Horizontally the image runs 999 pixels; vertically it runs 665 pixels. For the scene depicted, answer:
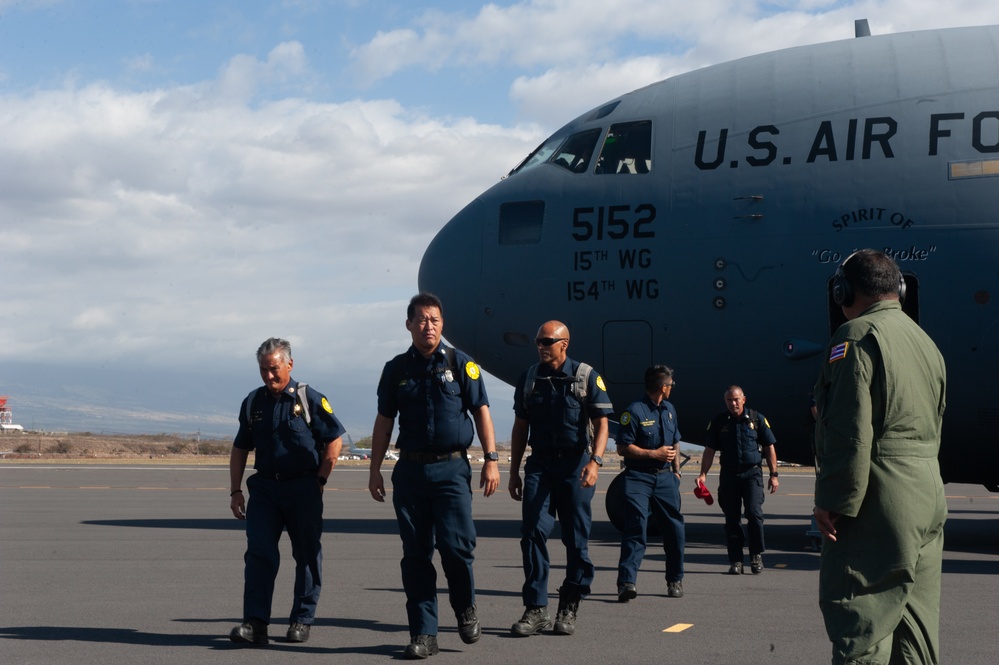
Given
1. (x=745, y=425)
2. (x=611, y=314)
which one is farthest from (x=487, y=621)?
(x=611, y=314)

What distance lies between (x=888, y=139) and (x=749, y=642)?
6.73 m

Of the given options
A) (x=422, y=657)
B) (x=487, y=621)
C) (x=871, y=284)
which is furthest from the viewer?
(x=487, y=621)

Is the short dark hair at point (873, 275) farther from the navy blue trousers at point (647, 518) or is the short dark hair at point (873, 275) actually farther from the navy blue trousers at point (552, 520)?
the navy blue trousers at point (647, 518)

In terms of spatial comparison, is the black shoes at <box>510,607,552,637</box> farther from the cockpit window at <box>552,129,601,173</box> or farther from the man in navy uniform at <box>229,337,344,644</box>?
the cockpit window at <box>552,129,601,173</box>

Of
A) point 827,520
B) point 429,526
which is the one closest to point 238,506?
point 429,526

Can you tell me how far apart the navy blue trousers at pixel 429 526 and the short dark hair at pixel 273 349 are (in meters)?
1.33

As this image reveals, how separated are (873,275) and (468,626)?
3.95 metres

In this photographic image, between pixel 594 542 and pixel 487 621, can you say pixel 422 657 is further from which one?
pixel 594 542

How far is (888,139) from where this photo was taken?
40.3 ft

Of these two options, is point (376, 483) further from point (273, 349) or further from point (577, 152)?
point (577, 152)

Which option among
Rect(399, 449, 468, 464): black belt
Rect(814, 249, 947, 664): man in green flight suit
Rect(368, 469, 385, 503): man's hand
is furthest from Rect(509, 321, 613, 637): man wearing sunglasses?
Rect(814, 249, 947, 664): man in green flight suit

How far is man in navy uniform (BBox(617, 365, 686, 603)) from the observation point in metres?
9.37

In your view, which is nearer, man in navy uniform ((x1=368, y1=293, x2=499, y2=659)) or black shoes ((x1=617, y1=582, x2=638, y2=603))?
man in navy uniform ((x1=368, y1=293, x2=499, y2=659))

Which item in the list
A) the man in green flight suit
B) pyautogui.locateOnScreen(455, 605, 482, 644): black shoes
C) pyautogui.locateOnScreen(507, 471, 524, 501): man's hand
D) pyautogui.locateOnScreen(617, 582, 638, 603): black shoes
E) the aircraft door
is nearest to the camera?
the man in green flight suit
